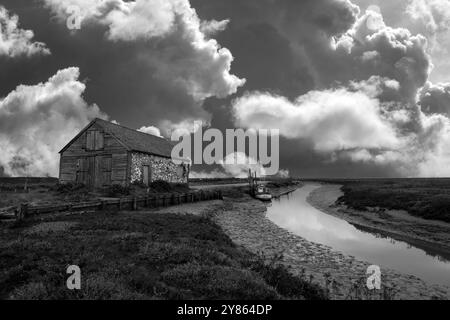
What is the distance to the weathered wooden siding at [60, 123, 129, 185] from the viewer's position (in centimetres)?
3417

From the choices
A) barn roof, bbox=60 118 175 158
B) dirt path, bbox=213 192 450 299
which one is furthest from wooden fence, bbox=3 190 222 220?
dirt path, bbox=213 192 450 299

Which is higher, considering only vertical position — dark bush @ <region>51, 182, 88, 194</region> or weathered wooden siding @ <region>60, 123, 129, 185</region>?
weathered wooden siding @ <region>60, 123, 129, 185</region>

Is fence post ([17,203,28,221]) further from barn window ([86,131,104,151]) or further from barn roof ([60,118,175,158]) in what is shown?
barn window ([86,131,104,151])

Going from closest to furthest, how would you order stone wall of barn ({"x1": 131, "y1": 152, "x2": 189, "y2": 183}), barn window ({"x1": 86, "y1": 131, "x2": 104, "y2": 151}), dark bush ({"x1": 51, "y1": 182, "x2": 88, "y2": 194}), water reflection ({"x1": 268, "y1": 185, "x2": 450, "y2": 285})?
water reflection ({"x1": 268, "y1": 185, "x2": 450, "y2": 285}) < dark bush ({"x1": 51, "y1": 182, "x2": 88, "y2": 194}) < stone wall of barn ({"x1": 131, "y1": 152, "x2": 189, "y2": 183}) < barn window ({"x1": 86, "y1": 131, "x2": 104, "y2": 151})

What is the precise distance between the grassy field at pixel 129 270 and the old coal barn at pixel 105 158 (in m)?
19.6

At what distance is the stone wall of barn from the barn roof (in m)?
0.75

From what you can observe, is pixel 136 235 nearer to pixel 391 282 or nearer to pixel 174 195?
pixel 391 282

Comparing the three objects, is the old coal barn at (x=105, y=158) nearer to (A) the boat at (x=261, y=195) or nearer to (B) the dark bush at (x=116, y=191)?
(B) the dark bush at (x=116, y=191)

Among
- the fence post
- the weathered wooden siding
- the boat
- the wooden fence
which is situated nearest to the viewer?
the fence post

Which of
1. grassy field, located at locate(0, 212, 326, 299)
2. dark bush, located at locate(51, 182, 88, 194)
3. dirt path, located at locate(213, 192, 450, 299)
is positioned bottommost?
dirt path, located at locate(213, 192, 450, 299)

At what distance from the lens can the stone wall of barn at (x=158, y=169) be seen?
35066mm

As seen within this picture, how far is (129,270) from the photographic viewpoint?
8.86 m

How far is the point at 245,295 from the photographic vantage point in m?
7.57
